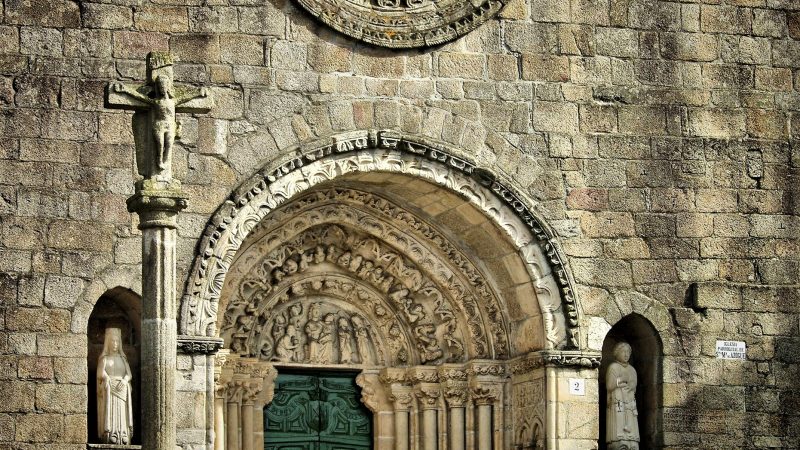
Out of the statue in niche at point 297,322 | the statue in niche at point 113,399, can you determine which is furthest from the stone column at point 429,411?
the statue in niche at point 113,399

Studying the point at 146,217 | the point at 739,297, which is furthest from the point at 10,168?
the point at 739,297

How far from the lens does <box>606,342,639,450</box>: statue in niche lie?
16156mm

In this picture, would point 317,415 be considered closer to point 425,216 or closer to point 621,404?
point 425,216

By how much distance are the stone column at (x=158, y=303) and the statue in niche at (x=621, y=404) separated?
4.99 meters

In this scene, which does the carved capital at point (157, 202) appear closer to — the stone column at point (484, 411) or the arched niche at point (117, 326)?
the arched niche at point (117, 326)

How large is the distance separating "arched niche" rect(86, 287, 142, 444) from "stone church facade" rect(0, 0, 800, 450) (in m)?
0.02

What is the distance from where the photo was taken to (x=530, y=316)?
16.2 metres

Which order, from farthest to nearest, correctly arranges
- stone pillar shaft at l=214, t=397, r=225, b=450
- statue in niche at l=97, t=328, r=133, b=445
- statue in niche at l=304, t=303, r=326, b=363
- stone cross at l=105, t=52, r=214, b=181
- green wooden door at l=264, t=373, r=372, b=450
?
statue in niche at l=304, t=303, r=326, b=363 → green wooden door at l=264, t=373, r=372, b=450 → stone pillar shaft at l=214, t=397, r=225, b=450 → statue in niche at l=97, t=328, r=133, b=445 → stone cross at l=105, t=52, r=214, b=181

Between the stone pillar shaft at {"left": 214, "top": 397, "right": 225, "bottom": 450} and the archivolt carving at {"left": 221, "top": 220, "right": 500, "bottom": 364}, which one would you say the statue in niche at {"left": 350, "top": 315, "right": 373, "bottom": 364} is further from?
the stone pillar shaft at {"left": 214, "top": 397, "right": 225, "bottom": 450}

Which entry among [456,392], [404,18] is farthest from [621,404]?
[404,18]

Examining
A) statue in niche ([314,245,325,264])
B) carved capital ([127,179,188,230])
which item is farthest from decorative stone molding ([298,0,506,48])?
carved capital ([127,179,188,230])

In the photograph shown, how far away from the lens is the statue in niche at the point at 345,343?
16766 mm

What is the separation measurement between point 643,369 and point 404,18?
3414mm

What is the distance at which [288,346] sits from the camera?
1658 centimetres
